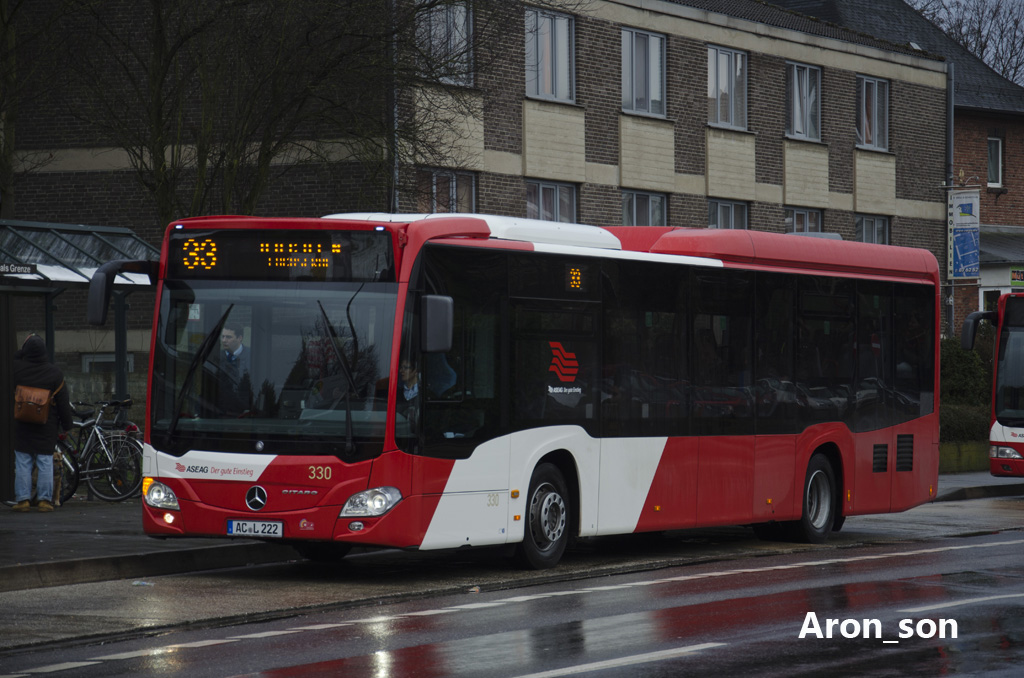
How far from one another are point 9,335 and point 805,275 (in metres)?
8.70

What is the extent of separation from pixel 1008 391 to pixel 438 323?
15.4 metres

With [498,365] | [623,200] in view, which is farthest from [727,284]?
[623,200]

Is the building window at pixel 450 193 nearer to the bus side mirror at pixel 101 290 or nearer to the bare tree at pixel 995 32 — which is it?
the bus side mirror at pixel 101 290

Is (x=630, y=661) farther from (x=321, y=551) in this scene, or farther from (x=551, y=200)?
(x=551, y=200)

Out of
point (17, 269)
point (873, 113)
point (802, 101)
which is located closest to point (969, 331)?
point (17, 269)

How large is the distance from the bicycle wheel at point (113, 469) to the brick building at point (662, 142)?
4.73 meters

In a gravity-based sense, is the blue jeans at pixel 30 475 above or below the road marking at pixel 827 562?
above

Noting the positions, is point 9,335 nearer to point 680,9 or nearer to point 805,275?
point 805,275

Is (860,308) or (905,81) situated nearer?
(860,308)

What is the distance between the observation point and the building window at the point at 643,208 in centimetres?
3356

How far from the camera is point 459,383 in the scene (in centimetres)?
1301

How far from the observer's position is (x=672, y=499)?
15.1m

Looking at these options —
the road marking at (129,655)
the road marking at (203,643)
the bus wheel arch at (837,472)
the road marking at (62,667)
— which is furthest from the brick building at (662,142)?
the road marking at (62,667)

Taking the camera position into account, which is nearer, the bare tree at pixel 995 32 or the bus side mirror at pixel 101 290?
the bus side mirror at pixel 101 290
